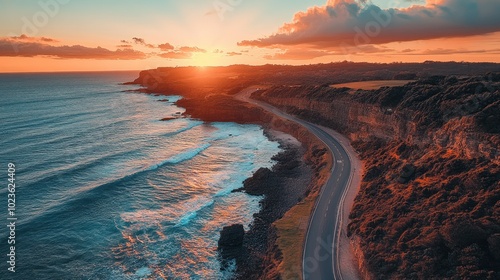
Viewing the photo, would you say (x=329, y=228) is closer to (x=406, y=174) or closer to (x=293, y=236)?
(x=293, y=236)

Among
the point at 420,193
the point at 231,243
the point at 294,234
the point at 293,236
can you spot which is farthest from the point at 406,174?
the point at 231,243

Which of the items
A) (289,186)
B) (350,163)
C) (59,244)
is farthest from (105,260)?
(350,163)

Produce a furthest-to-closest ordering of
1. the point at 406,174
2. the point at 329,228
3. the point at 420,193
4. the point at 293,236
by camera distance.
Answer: the point at 406,174 → the point at 329,228 → the point at 420,193 → the point at 293,236

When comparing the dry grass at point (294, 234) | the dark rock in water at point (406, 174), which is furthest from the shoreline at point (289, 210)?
the dark rock in water at point (406, 174)

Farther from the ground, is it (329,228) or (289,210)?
(329,228)

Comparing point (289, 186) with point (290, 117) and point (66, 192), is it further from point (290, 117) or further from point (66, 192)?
point (290, 117)

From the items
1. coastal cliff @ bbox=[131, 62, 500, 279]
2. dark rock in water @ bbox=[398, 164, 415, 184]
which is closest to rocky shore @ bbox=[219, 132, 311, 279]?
coastal cliff @ bbox=[131, 62, 500, 279]
